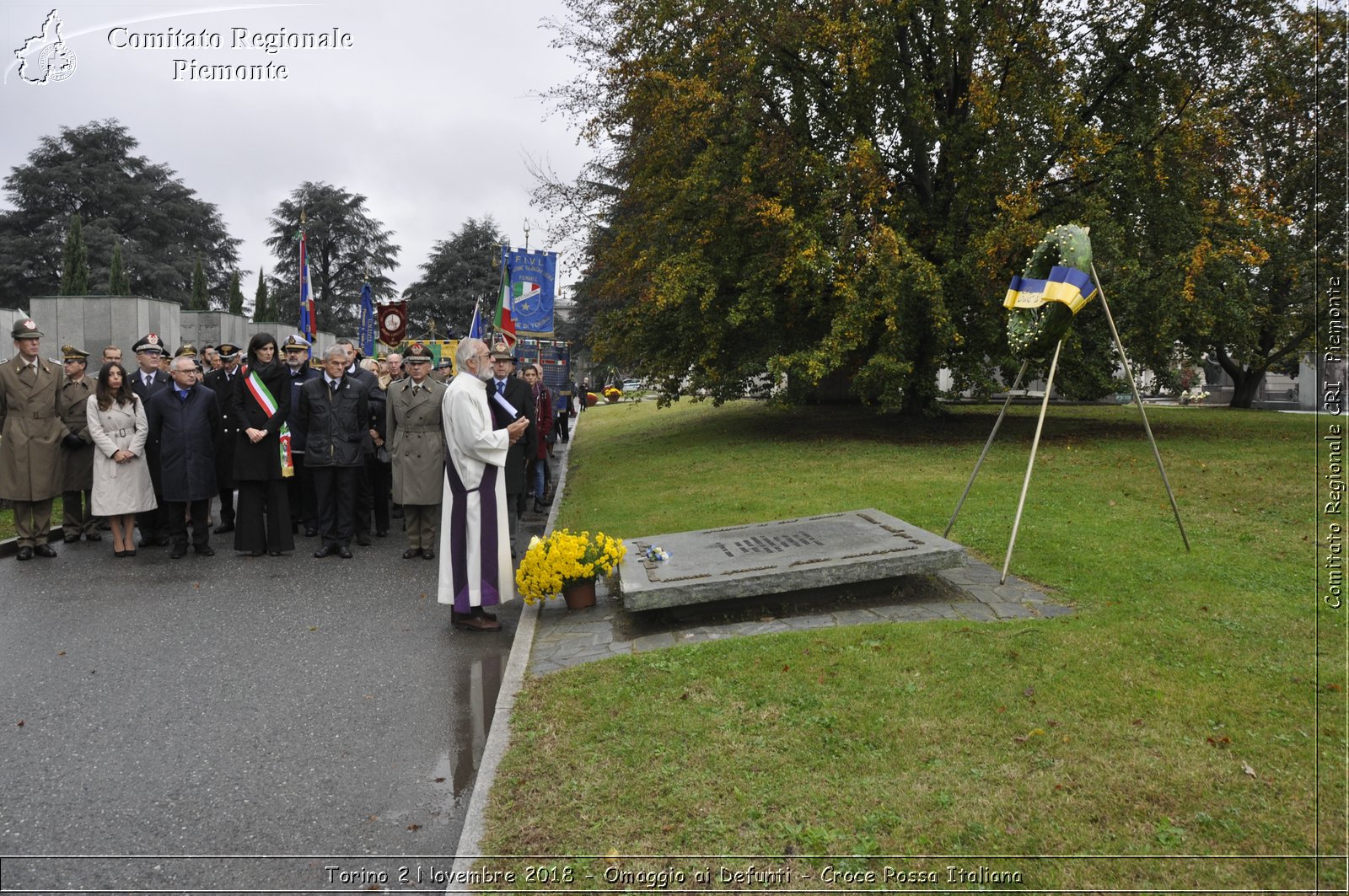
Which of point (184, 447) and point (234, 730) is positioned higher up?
point (184, 447)

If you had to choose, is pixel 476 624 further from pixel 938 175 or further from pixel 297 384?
pixel 938 175

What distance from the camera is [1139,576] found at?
21.8 feet

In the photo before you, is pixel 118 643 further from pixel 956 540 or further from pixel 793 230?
pixel 793 230

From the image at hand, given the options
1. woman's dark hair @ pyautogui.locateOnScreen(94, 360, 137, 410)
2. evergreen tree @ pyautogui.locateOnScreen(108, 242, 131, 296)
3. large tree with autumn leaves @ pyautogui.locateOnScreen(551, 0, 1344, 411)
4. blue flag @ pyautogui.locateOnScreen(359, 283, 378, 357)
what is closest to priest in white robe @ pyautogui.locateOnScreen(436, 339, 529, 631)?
woman's dark hair @ pyautogui.locateOnScreen(94, 360, 137, 410)

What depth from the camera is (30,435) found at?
911cm

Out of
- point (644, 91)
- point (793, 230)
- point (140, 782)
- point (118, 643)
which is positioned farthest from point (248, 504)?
point (644, 91)

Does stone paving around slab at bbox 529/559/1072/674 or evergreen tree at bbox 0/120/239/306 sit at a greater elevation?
evergreen tree at bbox 0/120/239/306

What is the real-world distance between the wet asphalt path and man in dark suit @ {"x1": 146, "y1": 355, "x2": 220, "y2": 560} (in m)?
1.33

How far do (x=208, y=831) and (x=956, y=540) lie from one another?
6.70 meters

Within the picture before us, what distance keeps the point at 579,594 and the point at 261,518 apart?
179 inches

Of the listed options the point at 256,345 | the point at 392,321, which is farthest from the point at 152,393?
the point at 392,321

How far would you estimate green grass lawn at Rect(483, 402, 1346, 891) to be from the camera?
3.29 meters

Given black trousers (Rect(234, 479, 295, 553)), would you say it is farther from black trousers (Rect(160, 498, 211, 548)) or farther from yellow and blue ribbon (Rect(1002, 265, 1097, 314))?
yellow and blue ribbon (Rect(1002, 265, 1097, 314))

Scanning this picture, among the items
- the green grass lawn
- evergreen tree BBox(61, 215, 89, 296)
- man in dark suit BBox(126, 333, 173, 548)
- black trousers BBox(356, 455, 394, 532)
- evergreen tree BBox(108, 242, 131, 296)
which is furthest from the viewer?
evergreen tree BBox(108, 242, 131, 296)
